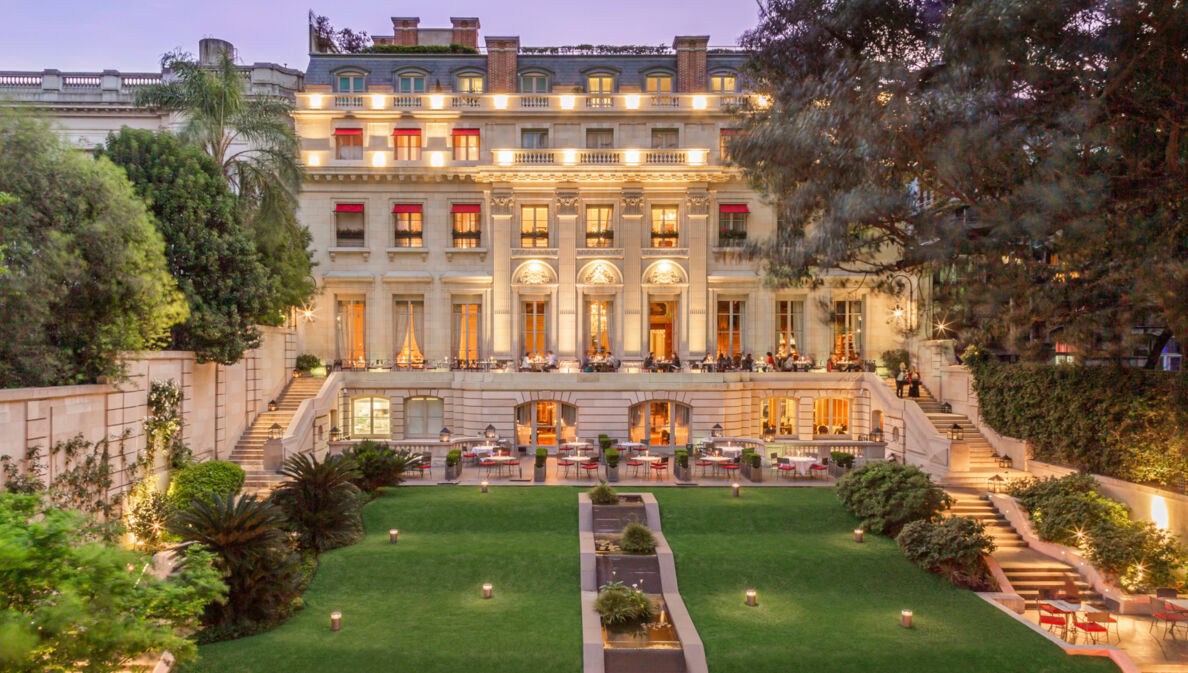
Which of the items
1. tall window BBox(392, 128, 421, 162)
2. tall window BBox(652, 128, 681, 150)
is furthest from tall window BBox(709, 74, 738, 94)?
tall window BBox(392, 128, 421, 162)

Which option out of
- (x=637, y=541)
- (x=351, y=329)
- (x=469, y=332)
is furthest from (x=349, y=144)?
(x=637, y=541)

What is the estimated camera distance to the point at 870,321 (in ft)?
126

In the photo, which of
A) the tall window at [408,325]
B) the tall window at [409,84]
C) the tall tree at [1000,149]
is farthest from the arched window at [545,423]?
the tall window at [409,84]

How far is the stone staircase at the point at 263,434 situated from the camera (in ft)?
85.0

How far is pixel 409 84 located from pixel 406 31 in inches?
193

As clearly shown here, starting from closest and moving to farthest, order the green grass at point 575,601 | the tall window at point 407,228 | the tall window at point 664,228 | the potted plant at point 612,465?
the green grass at point 575,601 < the potted plant at point 612,465 < the tall window at point 664,228 < the tall window at point 407,228

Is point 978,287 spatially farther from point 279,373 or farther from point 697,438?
point 279,373

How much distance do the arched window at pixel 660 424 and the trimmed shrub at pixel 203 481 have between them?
1605 cm

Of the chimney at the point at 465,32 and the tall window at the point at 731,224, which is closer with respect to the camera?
the tall window at the point at 731,224

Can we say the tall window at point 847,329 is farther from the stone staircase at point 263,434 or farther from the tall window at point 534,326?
the stone staircase at point 263,434

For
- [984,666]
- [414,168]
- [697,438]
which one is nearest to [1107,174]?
[984,666]

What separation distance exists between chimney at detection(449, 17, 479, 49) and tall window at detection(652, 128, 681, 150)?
457 inches

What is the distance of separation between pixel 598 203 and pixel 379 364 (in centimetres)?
1336

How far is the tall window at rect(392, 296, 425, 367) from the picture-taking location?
38500 mm
